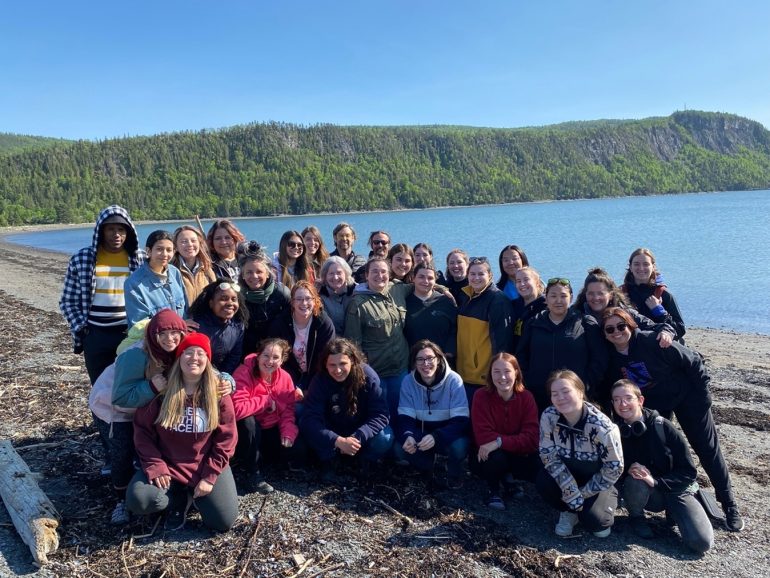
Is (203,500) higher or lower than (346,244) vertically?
lower

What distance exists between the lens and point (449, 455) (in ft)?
15.5

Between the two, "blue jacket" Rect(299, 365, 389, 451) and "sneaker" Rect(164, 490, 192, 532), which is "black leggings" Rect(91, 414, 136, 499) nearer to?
"sneaker" Rect(164, 490, 192, 532)

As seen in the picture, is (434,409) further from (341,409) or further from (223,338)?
(223,338)

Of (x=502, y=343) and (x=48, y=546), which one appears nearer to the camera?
(x=48, y=546)

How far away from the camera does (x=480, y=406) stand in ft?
15.5

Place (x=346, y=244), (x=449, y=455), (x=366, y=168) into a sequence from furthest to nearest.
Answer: (x=366, y=168)
(x=346, y=244)
(x=449, y=455)

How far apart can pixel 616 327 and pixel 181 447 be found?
3.57m

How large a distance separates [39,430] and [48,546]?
2.59 meters

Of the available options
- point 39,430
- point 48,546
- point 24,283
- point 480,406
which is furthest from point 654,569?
point 24,283

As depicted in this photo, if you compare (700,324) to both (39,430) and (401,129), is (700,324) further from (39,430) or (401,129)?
(401,129)

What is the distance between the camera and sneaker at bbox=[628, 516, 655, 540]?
13.6 ft

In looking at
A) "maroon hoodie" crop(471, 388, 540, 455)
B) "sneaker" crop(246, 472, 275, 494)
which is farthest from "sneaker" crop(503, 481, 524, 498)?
"sneaker" crop(246, 472, 275, 494)

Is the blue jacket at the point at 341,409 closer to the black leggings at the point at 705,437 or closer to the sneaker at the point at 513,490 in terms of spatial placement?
the sneaker at the point at 513,490

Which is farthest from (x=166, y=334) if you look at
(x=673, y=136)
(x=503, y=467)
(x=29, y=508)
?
(x=673, y=136)
